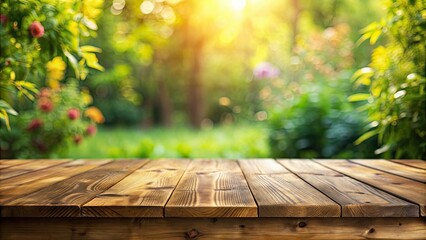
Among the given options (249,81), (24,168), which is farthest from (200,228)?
(249,81)

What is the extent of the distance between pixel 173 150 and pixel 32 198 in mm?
4565

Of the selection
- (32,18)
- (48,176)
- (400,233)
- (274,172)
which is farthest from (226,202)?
(32,18)

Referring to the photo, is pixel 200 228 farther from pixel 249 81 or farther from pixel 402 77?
pixel 249 81

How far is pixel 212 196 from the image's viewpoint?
1.54 metres

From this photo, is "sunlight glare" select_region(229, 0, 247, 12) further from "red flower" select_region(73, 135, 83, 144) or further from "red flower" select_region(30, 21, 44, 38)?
"red flower" select_region(30, 21, 44, 38)

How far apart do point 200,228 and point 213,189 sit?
0.84 feet

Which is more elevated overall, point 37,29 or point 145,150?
point 37,29

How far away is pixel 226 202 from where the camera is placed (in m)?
1.45

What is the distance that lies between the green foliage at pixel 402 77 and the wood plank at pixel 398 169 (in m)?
0.23

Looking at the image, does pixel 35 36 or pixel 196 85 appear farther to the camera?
pixel 196 85

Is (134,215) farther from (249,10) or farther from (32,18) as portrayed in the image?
(249,10)

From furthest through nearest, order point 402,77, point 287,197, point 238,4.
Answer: point 238,4 < point 402,77 < point 287,197

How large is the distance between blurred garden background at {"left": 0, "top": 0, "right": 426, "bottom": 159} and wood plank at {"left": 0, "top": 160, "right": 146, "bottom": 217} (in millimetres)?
437

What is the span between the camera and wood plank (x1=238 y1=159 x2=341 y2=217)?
4.61 ft
